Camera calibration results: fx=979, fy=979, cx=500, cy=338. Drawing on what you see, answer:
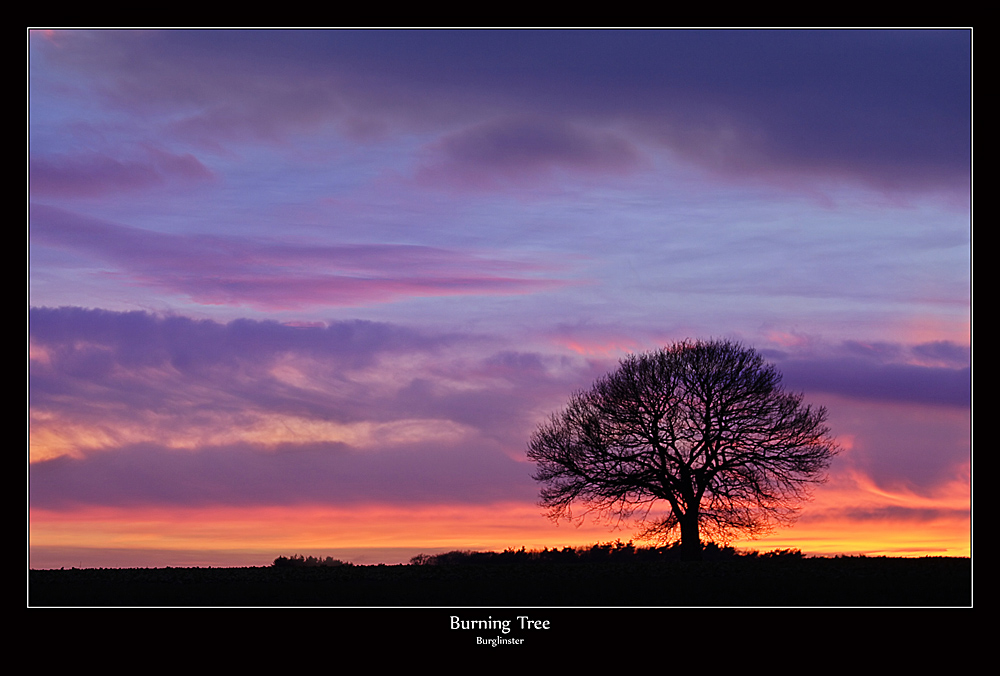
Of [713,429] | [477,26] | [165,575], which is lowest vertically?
[165,575]

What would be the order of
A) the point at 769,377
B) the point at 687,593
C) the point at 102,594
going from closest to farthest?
1. the point at 687,593
2. the point at 102,594
3. the point at 769,377

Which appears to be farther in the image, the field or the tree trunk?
the tree trunk

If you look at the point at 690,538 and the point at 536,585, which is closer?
the point at 536,585

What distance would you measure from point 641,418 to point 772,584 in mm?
14983

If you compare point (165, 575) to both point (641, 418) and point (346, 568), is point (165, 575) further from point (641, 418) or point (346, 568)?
point (641, 418)

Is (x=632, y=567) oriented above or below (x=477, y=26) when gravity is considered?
below

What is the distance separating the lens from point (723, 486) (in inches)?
1454

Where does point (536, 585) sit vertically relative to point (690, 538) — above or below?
above

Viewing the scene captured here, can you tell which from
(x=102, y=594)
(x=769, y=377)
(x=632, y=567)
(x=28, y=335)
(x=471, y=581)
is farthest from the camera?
(x=769, y=377)

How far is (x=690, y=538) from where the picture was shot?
3644 centimetres

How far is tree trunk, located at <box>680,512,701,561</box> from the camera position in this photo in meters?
35.7

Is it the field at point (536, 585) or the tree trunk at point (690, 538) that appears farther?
the tree trunk at point (690, 538)

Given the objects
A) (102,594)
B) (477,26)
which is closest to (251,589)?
(102,594)

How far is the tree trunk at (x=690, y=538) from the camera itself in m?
35.7
